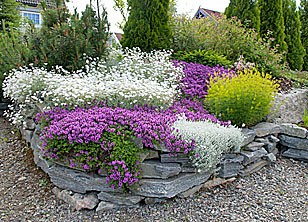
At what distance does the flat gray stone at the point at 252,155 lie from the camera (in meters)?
3.81

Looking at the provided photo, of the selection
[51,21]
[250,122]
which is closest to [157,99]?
[250,122]

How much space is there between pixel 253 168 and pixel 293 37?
29.1 ft

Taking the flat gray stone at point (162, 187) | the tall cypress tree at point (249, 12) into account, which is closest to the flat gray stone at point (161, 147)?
the flat gray stone at point (162, 187)

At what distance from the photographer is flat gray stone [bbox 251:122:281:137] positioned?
4207 mm

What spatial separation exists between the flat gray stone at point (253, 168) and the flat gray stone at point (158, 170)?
1090 millimetres

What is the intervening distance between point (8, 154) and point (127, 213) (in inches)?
96.3

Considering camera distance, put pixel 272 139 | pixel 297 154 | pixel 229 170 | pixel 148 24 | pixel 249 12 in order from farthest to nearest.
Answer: pixel 249 12 < pixel 148 24 < pixel 297 154 < pixel 272 139 < pixel 229 170

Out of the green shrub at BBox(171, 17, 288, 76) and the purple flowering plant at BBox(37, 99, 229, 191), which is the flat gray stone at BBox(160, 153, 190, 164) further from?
the green shrub at BBox(171, 17, 288, 76)

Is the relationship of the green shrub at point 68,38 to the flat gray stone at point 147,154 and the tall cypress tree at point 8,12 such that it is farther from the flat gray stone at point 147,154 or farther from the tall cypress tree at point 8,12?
the tall cypress tree at point 8,12

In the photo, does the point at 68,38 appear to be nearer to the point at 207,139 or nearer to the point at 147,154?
the point at 147,154

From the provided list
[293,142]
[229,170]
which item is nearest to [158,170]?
[229,170]

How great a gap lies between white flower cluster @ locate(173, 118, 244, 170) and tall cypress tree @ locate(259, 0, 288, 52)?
7.17 meters

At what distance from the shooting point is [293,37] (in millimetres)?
11242

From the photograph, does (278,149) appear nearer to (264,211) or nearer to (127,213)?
(264,211)
